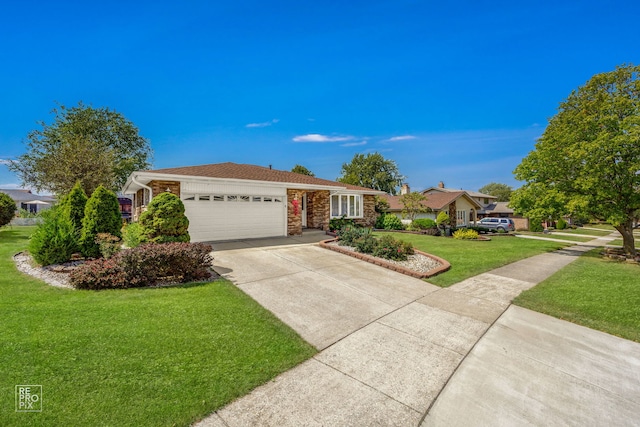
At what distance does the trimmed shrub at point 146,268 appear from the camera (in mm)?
5840

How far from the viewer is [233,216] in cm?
1266

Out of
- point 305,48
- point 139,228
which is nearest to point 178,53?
point 305,48

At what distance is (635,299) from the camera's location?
6.23 meters

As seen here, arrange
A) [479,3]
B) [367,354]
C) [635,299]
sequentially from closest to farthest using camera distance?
[367,354], [635,299], [479,3]

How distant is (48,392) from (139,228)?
6063 mm

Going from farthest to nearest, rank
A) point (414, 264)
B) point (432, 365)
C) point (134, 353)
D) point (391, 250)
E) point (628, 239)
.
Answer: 1. point (628, 239)
2. point (391, 250)
3. point (414, 264)
4. point (432, 365)
5. point (134, 353)

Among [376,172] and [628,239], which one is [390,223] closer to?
[628,239]

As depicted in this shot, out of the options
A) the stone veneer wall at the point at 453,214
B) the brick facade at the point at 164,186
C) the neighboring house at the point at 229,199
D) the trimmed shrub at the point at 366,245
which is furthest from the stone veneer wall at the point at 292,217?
the stone veneer wall at the point at 453,214

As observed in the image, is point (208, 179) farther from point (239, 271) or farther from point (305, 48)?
point (305, 48)

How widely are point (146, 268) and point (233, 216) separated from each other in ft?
21.6

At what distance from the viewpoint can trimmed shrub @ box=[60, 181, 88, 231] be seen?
851 cm

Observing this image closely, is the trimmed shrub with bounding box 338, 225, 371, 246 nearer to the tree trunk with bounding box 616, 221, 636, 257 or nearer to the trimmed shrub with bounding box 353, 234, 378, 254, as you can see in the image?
the trimmed shrub with bounding box 353, 234, 378, 254

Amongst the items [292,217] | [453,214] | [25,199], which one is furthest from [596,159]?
[25,199]

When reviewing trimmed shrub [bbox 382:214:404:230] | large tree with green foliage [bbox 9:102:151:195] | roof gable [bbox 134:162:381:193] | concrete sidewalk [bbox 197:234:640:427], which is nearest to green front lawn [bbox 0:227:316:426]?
concrete sidewalk [bbox 197:234:640:427]
